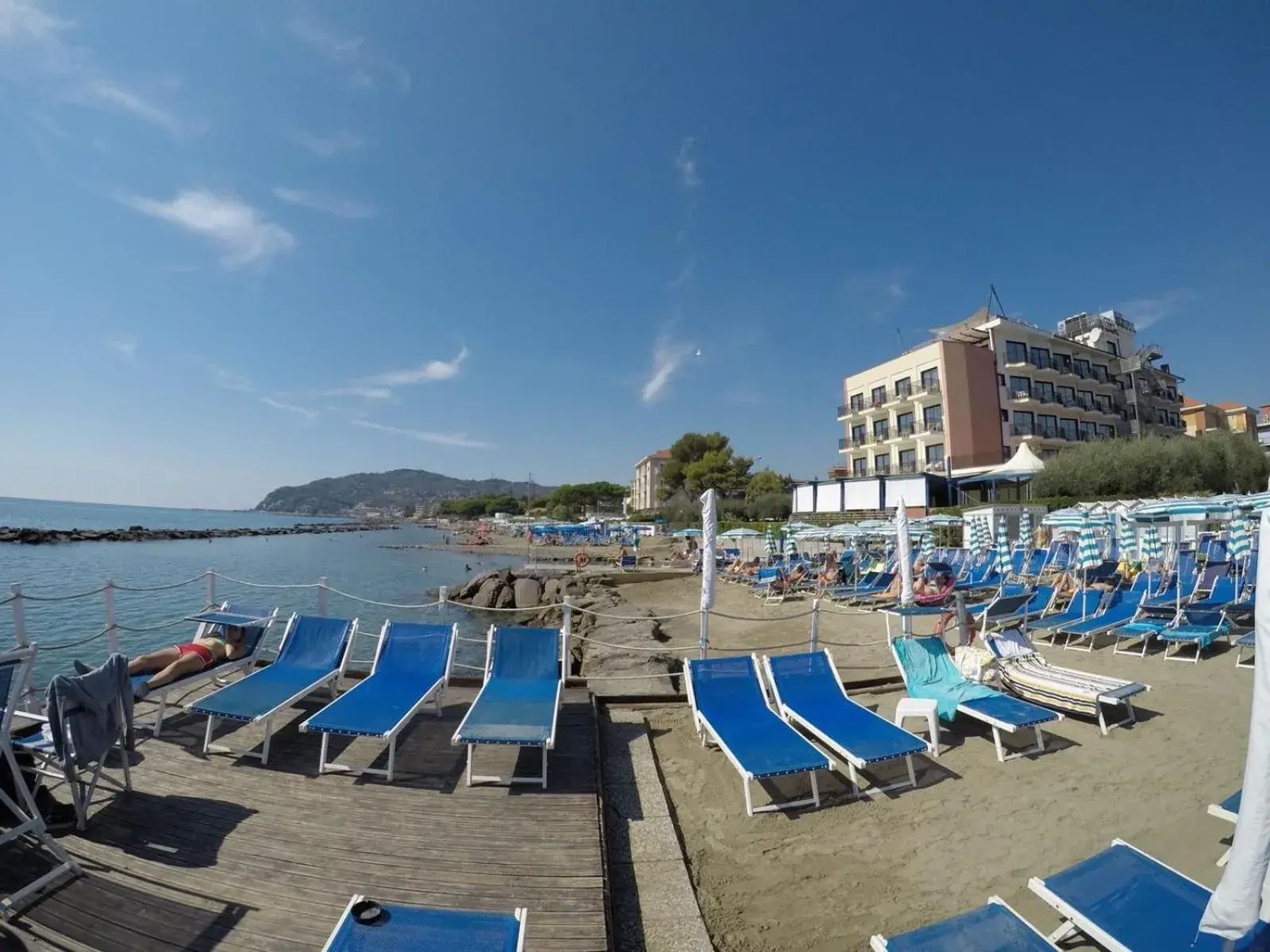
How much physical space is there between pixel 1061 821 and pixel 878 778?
119cm

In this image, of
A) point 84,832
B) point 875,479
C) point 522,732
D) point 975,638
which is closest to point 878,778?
point 522,732

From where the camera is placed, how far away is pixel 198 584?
25516mm

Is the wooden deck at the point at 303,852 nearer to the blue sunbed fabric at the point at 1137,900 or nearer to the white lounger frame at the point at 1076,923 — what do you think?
the white lounger frame at the point at 1076,923

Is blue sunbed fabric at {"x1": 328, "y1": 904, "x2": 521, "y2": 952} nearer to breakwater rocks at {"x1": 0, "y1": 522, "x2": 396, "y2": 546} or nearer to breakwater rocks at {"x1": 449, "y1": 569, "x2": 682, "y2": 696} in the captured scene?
breakwater rocks at {"x1": 449, "y1": 569, "x2": 682, "y2": 696}

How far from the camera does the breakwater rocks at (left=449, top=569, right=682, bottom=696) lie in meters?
6.55

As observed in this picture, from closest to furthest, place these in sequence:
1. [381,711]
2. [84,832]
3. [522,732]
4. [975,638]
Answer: [84,832], [522,732], [381,711], [975,638]

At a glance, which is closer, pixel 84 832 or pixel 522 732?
pixel 84 832

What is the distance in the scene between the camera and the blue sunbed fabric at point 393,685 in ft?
13.8

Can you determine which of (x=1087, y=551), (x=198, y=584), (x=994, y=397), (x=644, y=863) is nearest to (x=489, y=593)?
(x=198, y=584)

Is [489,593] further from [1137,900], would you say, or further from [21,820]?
[1137,900]

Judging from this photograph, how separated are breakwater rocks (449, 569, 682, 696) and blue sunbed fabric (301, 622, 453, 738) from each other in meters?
1.15

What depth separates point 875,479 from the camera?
104ft

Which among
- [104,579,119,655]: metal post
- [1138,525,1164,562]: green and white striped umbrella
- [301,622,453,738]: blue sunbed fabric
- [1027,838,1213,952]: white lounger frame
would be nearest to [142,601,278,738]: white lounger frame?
[104,579,119,655]: metal post

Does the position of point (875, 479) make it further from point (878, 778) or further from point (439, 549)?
point (439, 549)
